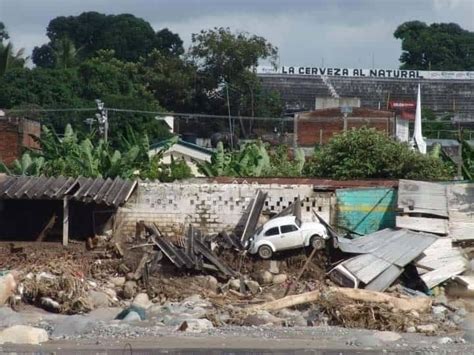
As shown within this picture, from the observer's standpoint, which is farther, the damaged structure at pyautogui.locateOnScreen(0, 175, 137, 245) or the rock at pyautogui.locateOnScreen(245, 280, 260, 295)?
the damaged structure at pyautogui.locateOnScreen(0, 175, 137, 245)

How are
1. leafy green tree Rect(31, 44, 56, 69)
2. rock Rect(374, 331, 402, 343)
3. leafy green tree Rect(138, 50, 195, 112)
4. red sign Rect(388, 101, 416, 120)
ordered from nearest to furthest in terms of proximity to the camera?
rock Rect(374, 331, 402, 343) → leafy green tree Rect(138, 50, 195, 112) → red sign Rect(388, 101, 416, 120) → leafy green tree Rect(31, 44, 56, 69)

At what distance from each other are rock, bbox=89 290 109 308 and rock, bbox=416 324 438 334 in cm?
685

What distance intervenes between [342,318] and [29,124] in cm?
2405

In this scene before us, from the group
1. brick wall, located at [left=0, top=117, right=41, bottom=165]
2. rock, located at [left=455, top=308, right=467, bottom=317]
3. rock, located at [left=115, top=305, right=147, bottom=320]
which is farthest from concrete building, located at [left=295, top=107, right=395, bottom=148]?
rock, located at [left=115, top=305, right=147, bottom=320]

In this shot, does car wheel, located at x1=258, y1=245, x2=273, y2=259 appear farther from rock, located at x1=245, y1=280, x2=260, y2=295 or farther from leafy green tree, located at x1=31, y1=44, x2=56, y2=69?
leafy green tree, located at x1=31, y1=44, x2=56, y2=69

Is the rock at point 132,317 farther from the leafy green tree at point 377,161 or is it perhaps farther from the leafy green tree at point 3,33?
the leafy green tree at point 3,33

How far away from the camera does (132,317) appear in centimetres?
1992

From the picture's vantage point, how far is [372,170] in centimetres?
2964

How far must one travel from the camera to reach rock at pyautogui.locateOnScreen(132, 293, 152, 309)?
21984mm

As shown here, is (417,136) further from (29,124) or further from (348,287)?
(348,287)

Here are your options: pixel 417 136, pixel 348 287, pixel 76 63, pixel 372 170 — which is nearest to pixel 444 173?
pixel 372 170

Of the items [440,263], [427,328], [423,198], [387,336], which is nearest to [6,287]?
[387,336]

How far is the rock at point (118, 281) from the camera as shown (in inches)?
914

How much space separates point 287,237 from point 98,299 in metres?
5.03
